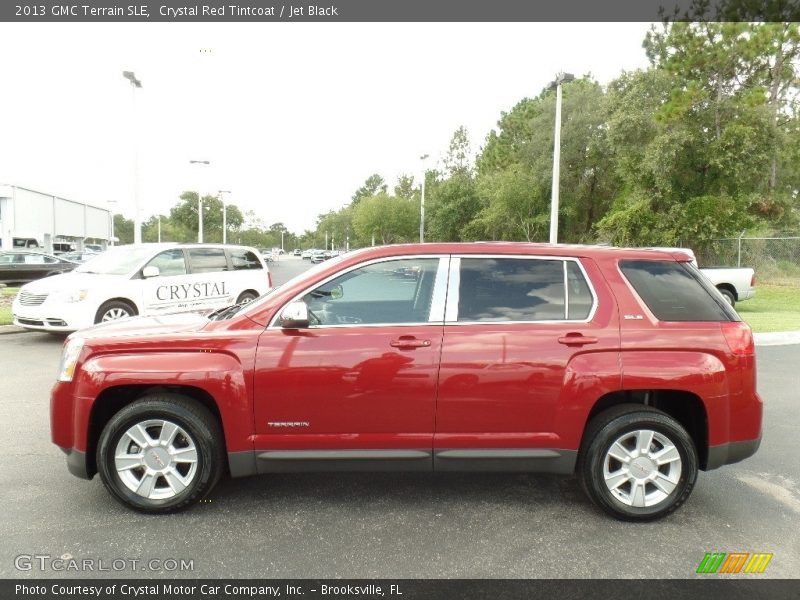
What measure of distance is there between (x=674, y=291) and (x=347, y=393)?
89.1 inches

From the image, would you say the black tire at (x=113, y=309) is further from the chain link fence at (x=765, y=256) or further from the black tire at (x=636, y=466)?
the chain link fence at (x=765, y=256)

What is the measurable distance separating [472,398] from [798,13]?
3280 cm

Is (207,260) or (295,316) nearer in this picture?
(295,316)

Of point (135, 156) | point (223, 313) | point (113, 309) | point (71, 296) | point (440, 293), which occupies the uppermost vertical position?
point (135, 156)

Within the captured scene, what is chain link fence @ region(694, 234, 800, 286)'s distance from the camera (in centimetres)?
2489

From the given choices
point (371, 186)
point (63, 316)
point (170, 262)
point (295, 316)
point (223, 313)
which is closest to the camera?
point (295, 316)

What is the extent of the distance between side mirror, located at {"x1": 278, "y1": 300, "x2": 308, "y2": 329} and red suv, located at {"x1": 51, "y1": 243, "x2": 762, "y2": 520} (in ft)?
0.04

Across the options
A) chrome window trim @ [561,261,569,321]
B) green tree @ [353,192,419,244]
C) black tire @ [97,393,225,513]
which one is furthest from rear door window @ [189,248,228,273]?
green tree @ [353,192,419,244]

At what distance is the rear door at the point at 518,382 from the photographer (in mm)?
3623

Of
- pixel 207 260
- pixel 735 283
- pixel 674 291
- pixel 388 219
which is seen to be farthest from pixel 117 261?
pixel 388 219

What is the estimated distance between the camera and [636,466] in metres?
3.71

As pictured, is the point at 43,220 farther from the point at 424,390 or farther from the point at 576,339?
the point at 576,339

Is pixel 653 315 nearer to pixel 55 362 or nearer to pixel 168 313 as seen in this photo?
pixel 168 313

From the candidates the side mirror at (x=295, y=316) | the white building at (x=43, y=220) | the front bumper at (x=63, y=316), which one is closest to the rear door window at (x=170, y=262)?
the front bumper at (x=63, y=316)
